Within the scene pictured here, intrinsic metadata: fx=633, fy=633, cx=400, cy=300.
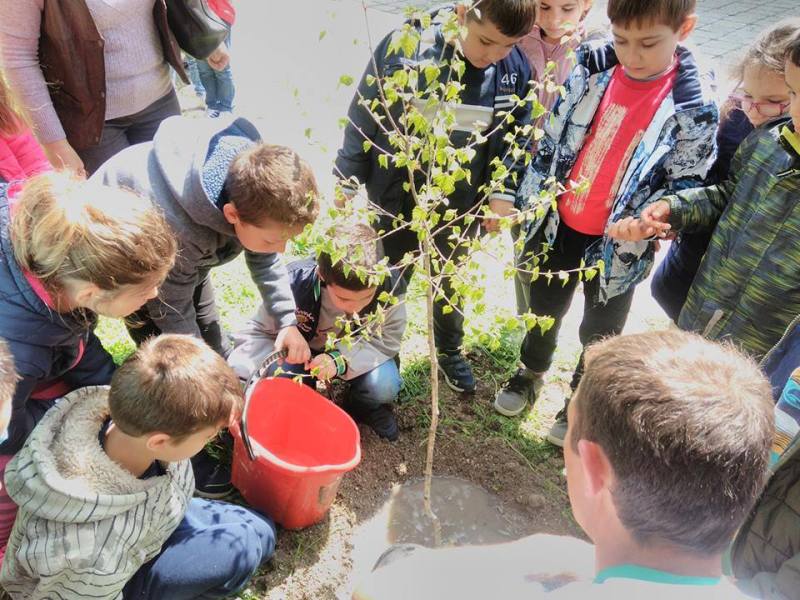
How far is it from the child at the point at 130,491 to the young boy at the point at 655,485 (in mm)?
906

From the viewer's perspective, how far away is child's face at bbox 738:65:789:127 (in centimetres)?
209

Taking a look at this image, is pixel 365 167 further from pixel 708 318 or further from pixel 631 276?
pixel 708 318

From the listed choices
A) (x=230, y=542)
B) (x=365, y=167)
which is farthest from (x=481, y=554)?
(x=365, y=167)

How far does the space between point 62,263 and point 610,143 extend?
1.80 meters

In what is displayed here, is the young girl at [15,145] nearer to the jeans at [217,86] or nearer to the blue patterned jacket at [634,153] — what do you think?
the blue patterned jacket at [634,153]

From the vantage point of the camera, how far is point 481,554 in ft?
3.20

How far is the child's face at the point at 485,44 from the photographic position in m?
2.17

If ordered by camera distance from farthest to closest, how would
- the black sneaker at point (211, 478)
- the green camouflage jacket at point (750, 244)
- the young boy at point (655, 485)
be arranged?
the black sneaker at point (211, 478)
the green camouflage jacket at point (750, 244)
the young boy at point (655, 485)

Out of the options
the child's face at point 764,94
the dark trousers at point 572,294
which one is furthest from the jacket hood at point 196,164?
the child's face at point 764,94

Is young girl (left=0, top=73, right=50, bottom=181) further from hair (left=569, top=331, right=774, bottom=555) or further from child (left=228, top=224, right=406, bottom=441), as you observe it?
hair (left=569, top=331, right=774, bottom=555)

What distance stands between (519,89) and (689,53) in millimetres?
587

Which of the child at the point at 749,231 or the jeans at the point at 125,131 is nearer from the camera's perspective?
the child at the point at 749,231

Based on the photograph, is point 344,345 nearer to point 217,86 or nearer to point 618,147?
point 618,147

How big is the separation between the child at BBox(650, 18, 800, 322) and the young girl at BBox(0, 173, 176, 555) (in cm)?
185
